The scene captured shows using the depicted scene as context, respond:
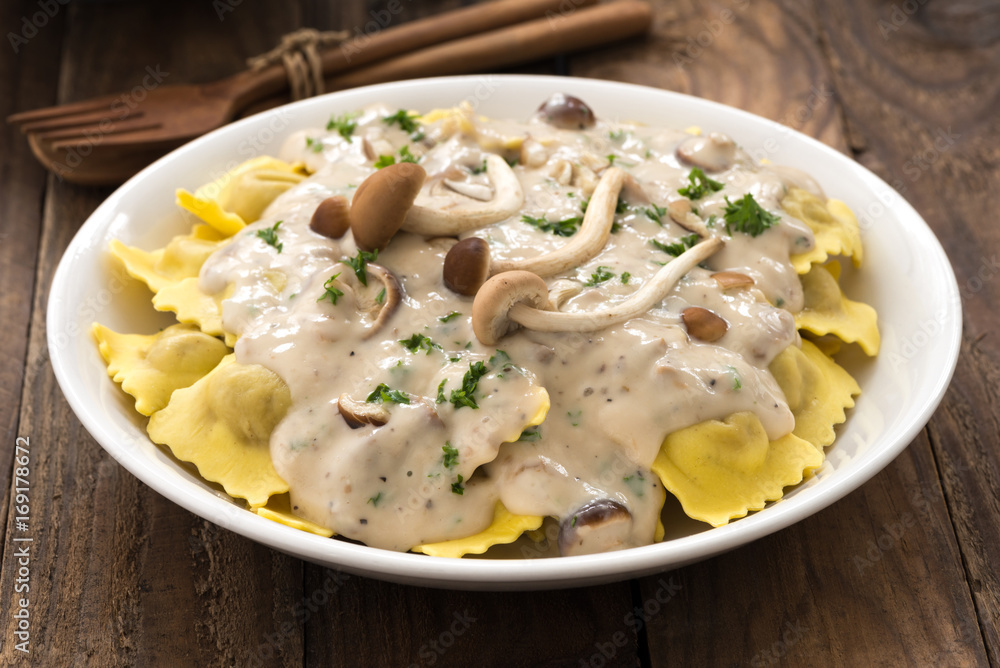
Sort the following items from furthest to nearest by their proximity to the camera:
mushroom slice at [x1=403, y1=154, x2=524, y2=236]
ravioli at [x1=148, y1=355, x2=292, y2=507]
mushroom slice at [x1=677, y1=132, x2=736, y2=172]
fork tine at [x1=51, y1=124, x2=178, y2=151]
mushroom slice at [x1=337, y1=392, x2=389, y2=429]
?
fork tine at [x1=51, y1=124, x2=178, y2=151] → mushroom slice at [x1=677, y1=132, x2=736, y2=172] → mushroom slice at [x1=403, y1=154, x2=524, y2=236] → ravioli at [x1=148, y1=355, x2=292, y2=507] → mushroom slice at [x1=337, y1=392, x2=389, y2=429]

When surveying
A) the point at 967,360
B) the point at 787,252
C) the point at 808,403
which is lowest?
the point at 967,360

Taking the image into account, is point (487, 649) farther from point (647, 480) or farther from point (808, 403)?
point (808, 403)

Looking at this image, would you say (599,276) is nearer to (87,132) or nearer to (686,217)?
(686,217)

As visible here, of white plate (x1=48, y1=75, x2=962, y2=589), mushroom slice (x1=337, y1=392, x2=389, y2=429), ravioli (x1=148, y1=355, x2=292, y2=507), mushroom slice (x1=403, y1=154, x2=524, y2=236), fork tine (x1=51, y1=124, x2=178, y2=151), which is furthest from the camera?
fork tine (x1=51, y1=124, x2=178, y2=151)

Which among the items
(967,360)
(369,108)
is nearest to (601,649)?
(967,360)

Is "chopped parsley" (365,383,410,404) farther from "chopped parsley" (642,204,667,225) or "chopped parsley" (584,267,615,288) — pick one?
"chopped parsley" (642,204,667,225)

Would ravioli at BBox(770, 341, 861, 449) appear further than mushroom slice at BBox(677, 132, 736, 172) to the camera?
No

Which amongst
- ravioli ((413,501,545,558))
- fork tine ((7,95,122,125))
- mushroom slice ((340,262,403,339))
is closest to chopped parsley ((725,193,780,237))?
mushroom slice ((340,262,403,339))

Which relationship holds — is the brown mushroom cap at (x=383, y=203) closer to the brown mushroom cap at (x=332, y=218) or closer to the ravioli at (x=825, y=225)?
the brown mushroom cap at (x=332, y=218)
